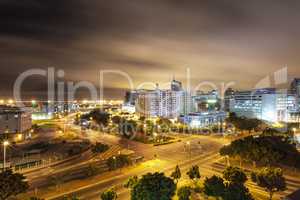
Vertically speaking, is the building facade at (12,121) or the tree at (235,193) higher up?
the building facade at (12,121)

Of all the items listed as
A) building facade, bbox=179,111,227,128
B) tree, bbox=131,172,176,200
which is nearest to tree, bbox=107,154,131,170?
tree, bbox=131,172,176,200

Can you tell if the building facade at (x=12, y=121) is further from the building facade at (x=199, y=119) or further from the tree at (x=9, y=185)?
the building facade at (x=199, y=119)

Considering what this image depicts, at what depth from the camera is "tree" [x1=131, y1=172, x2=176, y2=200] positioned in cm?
1416

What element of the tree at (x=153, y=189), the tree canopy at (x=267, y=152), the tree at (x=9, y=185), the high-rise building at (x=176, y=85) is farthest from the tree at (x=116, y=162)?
the high-rise building at (x=176, y=85)

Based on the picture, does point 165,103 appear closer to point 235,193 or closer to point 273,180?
point 273,180

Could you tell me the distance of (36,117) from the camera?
95312 millimetres

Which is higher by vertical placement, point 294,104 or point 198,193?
point 294,104

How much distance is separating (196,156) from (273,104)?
263ft

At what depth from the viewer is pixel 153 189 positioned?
46.9ft

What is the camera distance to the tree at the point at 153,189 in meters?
14.2

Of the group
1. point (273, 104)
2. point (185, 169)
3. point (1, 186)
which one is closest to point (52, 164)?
point (1, 186)

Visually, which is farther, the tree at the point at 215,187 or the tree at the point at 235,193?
the tree at the point at 215,187

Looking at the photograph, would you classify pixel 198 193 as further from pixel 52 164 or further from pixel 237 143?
pixel 52 164

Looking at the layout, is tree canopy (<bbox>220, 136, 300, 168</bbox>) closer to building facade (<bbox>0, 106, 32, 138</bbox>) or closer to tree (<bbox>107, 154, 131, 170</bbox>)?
tree (<bbox>107, 154, 131, 170</bbox>)
